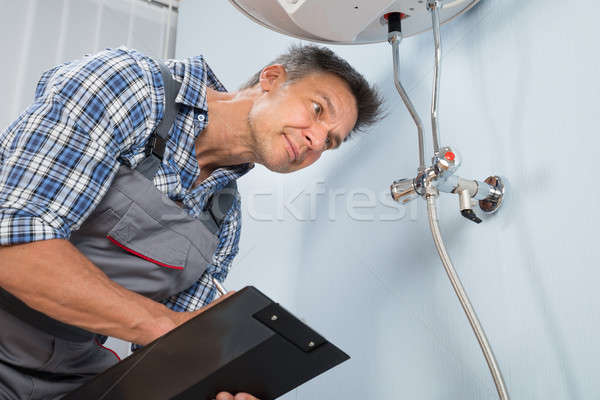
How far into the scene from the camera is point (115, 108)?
709 mm

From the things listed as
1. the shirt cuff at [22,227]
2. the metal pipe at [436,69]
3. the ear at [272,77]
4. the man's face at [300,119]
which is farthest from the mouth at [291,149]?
the shirt cuff at [22,227]

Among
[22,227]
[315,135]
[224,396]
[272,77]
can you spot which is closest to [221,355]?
[224,396]

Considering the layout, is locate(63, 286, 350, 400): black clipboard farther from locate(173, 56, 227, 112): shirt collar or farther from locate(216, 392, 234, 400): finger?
locate(173, 56, 227, 112): shirt collar

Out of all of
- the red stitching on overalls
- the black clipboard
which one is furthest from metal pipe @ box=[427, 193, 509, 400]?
the red stitching on overalls

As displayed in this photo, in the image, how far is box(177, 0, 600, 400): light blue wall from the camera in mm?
699

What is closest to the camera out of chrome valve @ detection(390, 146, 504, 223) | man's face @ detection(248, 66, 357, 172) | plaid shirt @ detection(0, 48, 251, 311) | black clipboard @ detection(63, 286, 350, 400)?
black clipboard @ detection(63, 286, 350, 400)

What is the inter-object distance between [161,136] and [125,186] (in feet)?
0.30

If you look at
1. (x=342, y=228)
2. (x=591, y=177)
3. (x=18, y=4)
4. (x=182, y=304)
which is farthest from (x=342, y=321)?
(x=18, y=4)

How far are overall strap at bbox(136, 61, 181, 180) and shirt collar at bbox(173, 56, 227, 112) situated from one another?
0.02 meters

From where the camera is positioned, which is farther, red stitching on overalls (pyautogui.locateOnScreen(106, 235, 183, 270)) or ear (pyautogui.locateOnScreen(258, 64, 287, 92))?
ear (pyautogui.locateOnScreen(258, 64, 287, 92))

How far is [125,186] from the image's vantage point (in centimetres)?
79

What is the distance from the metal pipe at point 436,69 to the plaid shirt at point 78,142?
370mm

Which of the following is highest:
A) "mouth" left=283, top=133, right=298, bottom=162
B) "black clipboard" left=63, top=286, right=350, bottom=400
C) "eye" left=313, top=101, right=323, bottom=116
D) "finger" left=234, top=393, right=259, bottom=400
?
"eye" left=313, top=101, right=323, bottom=116

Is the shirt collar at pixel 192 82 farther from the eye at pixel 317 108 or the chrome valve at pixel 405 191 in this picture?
the chrome valve at pixel 405 191
